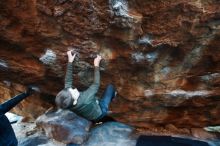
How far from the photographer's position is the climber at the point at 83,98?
16.4ft

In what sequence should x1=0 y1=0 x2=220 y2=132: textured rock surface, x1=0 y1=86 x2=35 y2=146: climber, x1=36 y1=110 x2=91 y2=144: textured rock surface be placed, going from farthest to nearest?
x1=36 y1=110 x2=91 y2=144: textured rock surface, x1=0 y1=0 x2=220 y2=132: textured rock surface, x1=0 y1=86 x2=35 y2=146: climber

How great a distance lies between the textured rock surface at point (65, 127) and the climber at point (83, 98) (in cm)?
105

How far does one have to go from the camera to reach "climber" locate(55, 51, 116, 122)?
4.99 metres

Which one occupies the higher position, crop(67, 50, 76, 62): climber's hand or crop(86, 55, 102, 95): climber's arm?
crop(67, 50, 76, 62): climber's hand

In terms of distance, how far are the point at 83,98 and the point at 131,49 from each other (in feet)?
3.96

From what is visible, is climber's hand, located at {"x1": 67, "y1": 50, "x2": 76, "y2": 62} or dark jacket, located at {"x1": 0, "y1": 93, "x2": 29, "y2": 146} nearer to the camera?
dark jacket, located at {"x1": 0, "y1": 93, "x2": 29, "y2": 146}

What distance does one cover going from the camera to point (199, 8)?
15.8 ft

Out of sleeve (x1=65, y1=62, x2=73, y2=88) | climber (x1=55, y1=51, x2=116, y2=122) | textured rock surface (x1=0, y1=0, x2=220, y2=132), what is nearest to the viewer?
textured rock surface (x1=0, y1=0, x2=220, y2=132)

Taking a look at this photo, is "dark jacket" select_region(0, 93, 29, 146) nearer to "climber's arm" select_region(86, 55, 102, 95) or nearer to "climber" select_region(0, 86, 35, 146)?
"climber" select_region(0, 86, 35, 146)

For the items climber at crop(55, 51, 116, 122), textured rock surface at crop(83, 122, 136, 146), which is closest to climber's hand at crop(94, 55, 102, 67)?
climber at crop(55, 51, 116, 122)

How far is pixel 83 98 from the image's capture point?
5250mm

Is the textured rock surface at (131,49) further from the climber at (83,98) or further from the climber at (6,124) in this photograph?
the climber at (6,124)

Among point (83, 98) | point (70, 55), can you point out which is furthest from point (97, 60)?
point (83, 98)

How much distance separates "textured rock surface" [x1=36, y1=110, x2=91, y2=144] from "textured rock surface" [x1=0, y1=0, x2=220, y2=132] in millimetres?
618
